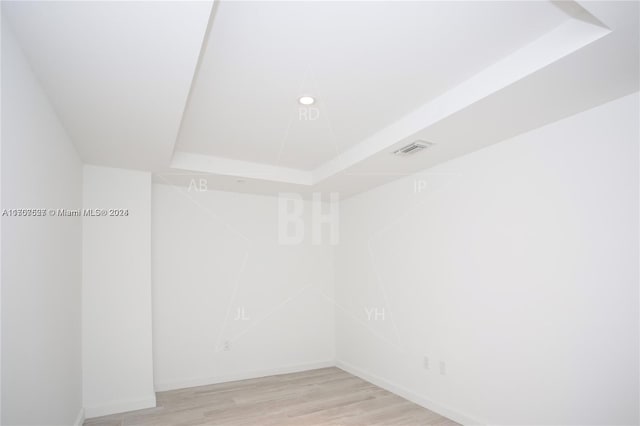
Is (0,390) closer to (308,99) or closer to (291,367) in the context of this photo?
(308,99)

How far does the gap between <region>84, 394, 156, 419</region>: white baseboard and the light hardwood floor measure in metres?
0.07

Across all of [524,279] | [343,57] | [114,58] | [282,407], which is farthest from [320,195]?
[114,58]

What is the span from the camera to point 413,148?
3137 mm

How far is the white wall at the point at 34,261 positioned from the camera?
163 centimetres

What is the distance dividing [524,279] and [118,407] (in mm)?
3697

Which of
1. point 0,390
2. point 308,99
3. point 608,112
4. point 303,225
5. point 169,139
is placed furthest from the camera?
point 303,225

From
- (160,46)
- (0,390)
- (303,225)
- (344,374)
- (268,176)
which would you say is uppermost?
(160,46)

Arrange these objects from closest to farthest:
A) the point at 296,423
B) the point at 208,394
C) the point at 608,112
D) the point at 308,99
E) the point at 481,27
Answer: the point at 481,27, the point at 608,112, the point at 308,99, the point at 296,423, the point at 208,394

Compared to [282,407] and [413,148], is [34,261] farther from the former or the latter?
[413,148]

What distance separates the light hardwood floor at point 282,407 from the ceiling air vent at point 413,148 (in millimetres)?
2336

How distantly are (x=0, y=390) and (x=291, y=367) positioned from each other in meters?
3.68

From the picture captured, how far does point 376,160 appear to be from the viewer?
3510 mm

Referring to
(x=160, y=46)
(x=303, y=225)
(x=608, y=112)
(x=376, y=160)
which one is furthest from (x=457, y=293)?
(x=160, y=46)

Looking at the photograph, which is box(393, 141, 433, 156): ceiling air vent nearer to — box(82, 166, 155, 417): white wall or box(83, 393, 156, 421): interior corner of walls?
box(82, 166, 155, 417): white wall
